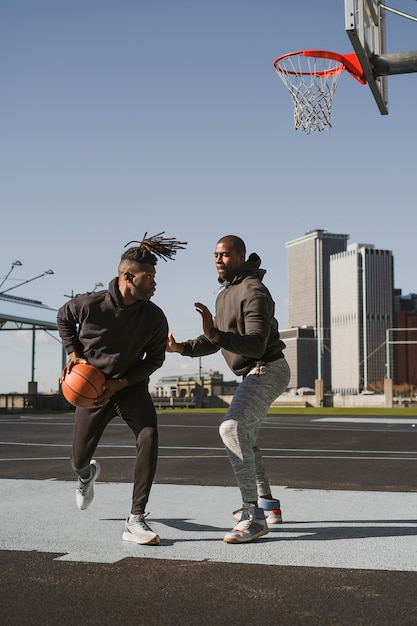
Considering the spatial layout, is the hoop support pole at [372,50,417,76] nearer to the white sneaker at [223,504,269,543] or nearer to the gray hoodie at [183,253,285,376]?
the gray hoodie at [183,253,285,376]

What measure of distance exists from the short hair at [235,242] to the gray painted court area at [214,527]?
6.59 feet

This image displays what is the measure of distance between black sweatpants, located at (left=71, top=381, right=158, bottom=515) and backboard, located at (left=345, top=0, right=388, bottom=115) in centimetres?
516

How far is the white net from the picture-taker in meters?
11.5

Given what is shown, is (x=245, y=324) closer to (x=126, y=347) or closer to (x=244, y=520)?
(x=126, y=347)

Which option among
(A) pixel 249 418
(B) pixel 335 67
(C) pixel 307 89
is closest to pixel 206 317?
(A) pixel 249 418

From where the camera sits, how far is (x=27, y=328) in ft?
185

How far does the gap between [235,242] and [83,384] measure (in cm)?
153

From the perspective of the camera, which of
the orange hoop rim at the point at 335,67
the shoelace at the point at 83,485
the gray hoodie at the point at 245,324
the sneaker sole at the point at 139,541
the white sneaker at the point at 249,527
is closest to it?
the sneaker sole at the point at 139,541

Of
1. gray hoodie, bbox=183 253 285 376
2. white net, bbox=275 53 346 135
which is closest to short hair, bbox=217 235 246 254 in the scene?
gray hoodie, bbox=183 253 285 376

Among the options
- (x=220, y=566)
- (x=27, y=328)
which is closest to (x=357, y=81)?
(x=220, y=566)

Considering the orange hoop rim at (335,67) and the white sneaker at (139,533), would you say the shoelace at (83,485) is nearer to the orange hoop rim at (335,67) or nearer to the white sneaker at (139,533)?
the white sneaker at (139,533)

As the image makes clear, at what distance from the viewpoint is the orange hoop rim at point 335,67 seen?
33.3ft

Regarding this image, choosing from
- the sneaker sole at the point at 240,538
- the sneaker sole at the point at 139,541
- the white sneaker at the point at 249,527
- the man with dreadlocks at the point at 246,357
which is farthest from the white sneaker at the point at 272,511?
the sneaker sole at the point at 139,541

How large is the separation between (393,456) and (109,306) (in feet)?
27.0
